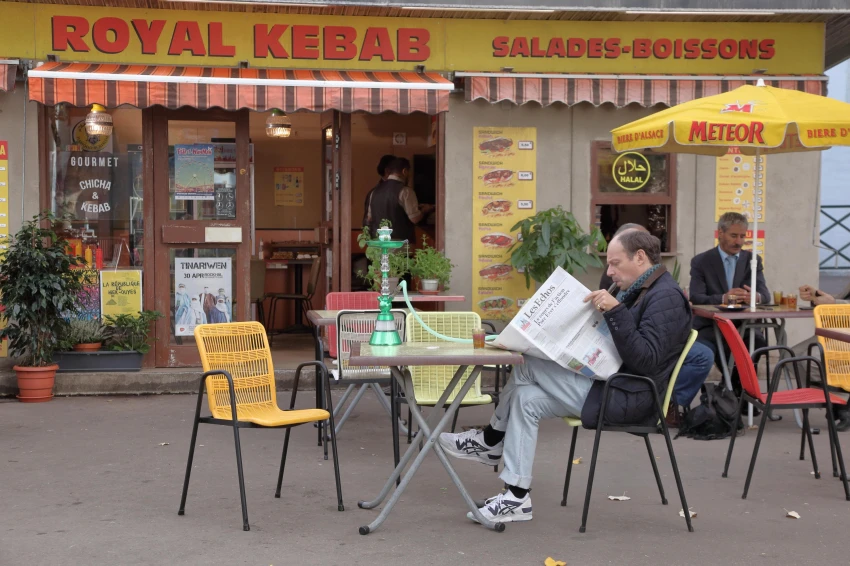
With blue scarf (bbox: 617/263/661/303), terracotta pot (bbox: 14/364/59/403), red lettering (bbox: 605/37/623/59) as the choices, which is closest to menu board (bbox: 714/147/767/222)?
red lettering (bbox: 605/37/623/59)

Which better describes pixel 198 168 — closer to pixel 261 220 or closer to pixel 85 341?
pixel 85 341

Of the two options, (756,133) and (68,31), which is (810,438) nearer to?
(756,133)

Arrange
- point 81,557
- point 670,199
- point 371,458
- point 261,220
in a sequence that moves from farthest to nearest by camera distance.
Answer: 1. point 261,220
2. point 670,199
3. point 371,458
4. point 81,557

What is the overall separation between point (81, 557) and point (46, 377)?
156 inches

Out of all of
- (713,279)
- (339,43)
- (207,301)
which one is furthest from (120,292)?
(713,279)

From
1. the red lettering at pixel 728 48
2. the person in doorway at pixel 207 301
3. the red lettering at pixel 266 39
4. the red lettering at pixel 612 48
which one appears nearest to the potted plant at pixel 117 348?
the person in doorway at pixel 207 301

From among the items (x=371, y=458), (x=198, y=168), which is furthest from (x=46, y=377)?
(x=371, y=458)

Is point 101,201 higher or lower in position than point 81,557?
higher

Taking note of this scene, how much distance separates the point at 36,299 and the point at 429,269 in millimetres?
3158

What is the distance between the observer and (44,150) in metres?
8.69

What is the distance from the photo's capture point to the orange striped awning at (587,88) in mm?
8938

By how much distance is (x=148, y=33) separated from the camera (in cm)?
866

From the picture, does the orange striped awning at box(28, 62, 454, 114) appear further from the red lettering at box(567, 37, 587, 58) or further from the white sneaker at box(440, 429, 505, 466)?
the white sneaker at box(440, 429, 505, 466)

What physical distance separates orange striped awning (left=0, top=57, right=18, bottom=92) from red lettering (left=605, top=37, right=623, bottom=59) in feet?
17.0
